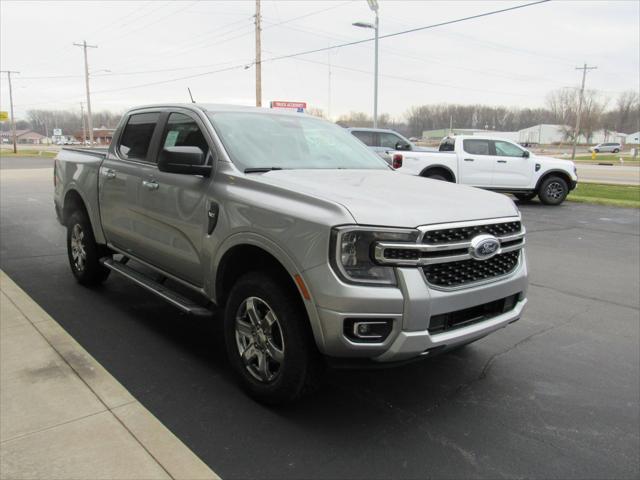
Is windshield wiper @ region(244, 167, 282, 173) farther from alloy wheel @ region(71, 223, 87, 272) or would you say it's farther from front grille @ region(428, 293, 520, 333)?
alloy wheel @ region(71, 223, 87, 272)

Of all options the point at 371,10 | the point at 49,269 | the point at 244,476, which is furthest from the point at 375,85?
the point at 244,476

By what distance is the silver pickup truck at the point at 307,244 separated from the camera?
9.05ft

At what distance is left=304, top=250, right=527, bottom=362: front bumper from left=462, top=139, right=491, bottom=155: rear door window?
1287cm

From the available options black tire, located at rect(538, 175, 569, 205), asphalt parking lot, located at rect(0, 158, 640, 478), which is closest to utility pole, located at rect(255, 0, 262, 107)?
black tire, located at rect(538, 175, 569, 205)

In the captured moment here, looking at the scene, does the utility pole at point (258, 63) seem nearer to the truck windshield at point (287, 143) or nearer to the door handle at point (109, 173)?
the door handle at point (109, 173)

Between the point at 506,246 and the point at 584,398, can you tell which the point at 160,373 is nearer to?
the point at 506,246

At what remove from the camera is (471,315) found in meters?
3.16

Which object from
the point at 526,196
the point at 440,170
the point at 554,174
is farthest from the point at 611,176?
the point at 440,170

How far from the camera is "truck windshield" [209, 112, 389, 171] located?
12.7 ft

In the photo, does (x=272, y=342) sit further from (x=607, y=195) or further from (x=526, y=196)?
(x=607, y=195)

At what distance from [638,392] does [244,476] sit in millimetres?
2822

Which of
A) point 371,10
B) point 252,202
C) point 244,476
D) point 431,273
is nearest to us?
point 244,476

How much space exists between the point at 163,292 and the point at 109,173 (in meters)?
1.61

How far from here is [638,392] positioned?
145 inches
